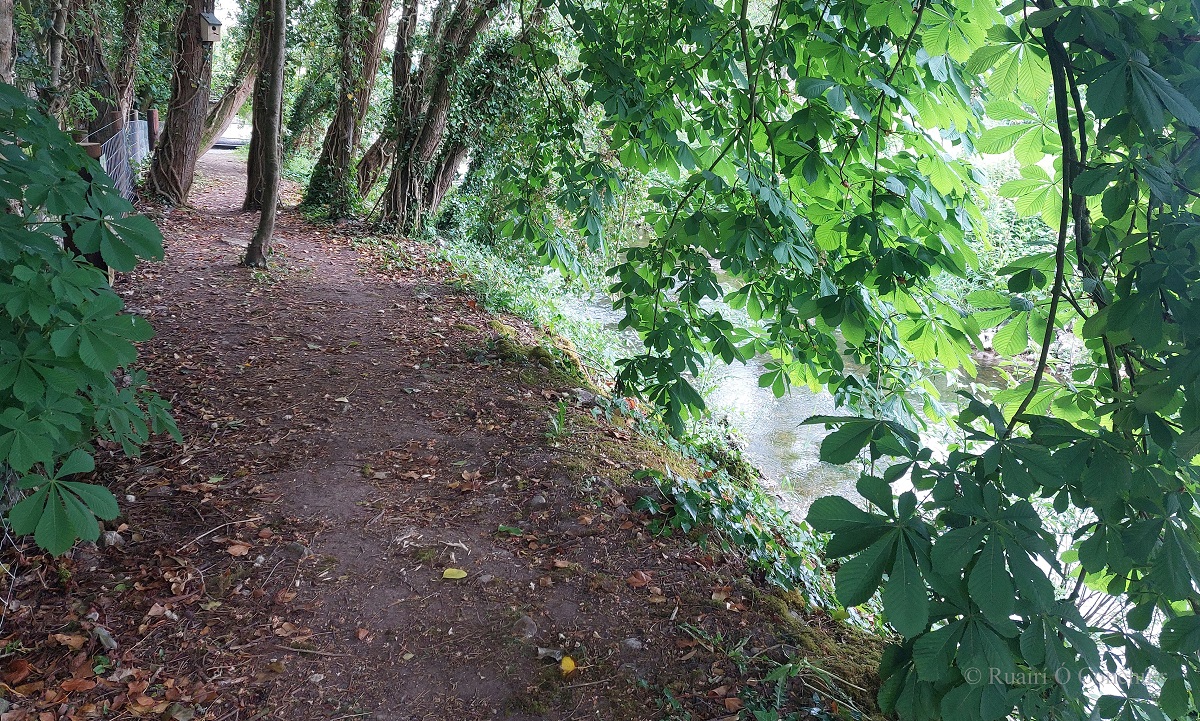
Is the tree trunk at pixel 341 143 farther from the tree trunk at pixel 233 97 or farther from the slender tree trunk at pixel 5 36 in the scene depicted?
the slender tree trunk at pixel 5 36

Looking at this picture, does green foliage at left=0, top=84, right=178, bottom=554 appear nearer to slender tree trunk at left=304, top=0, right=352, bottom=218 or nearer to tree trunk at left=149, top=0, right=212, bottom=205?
slender tree trunk at left=304, top=0, right=352, bottom=218

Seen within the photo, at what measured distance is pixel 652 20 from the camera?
384 cm

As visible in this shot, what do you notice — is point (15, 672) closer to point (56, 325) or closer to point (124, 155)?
point (56, 325)

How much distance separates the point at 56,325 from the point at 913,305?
2950 mm

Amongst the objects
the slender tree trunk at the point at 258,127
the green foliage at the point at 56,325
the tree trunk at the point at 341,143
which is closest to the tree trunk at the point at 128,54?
the slender tree trunk at the point at 258,127

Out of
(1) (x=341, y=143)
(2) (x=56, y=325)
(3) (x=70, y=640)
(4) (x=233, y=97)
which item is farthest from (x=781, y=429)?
(4) (x=233, y=97)

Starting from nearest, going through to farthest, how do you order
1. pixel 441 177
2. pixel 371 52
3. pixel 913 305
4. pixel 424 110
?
1. pixel 913 305
2. pixel 424 110
3. pixel 441 177
4. pixel 371 52

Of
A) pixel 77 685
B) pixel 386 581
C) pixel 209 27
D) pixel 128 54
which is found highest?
pixel 209 27

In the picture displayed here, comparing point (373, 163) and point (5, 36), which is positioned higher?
point (5, 36)

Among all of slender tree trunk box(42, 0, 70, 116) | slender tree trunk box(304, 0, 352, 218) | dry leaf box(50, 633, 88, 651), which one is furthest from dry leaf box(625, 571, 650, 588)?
slender tree trunk box(304, 0, 352, 218)

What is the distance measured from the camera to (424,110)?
9586 millimetres

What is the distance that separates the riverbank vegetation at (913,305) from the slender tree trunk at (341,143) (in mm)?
5194

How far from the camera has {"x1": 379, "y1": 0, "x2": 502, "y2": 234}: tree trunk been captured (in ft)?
29.2

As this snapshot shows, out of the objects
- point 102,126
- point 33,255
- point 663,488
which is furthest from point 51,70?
point 663,488
